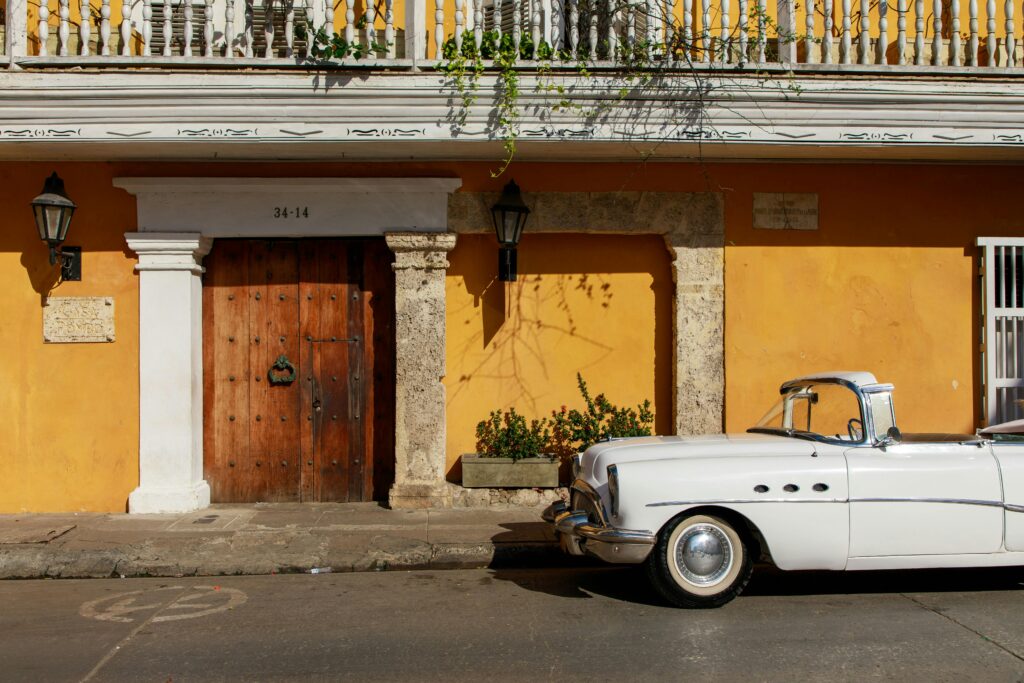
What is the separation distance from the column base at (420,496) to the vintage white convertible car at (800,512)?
290 centimetres

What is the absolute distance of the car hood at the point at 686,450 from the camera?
17.2 feet

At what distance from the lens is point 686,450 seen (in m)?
5.32

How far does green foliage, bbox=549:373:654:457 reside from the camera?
8.10 m

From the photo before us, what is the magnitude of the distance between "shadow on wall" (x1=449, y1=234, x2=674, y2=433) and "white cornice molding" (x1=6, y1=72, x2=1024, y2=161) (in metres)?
1.09

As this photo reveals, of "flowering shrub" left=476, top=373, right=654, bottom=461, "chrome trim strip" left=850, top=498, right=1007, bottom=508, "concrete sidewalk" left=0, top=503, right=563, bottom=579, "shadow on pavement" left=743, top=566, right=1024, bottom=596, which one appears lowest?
"shadow on pavement" left=743, top=566, right=1024, bottom=596

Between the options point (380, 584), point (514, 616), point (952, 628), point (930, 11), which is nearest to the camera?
point (952, 628)

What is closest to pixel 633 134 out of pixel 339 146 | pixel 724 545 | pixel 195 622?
pixel 339 146

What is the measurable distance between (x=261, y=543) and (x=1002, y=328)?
7.15 m

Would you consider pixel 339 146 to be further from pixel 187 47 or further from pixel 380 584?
pixel 380 584

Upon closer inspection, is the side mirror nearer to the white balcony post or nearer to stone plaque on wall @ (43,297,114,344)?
stone plaque on wall @ (43,297,114,344)

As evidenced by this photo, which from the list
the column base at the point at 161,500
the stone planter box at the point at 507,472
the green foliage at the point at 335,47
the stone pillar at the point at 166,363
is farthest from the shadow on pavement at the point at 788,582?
the green foliage at the point at 335,47

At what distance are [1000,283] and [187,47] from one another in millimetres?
7831

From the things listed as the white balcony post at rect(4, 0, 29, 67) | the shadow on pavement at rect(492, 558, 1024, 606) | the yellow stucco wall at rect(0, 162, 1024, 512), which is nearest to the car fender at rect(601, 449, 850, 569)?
the shadow on pavement at rect(492, 558, 1024, 606)

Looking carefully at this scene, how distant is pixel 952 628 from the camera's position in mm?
4758
